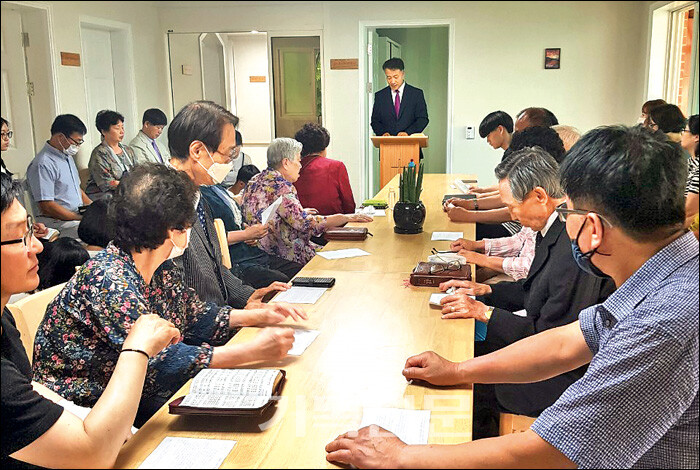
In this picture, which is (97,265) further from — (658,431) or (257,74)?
(257,74)

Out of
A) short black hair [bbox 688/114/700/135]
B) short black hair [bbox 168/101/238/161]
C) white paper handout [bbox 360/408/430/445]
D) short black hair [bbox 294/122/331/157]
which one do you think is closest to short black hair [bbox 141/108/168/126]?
short black hair [bbox 294/122/331/157]

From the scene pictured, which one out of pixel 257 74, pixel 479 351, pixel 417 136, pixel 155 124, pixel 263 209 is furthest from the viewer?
pixel 257 74

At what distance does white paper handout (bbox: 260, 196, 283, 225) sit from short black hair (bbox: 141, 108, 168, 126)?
2.02 metres

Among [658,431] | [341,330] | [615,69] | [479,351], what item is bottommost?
[479,351]

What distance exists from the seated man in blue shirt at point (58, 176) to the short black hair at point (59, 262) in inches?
76.3

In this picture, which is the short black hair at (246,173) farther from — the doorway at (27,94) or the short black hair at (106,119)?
the doorway at (27,94)

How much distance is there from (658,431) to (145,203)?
3.97 feet

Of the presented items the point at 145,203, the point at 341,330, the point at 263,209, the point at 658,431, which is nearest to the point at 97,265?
the point at 145,203

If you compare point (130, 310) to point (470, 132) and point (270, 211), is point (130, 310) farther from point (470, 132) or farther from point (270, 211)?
point (470, 132)

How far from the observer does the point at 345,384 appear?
141 centimetres

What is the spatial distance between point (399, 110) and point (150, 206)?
3.97 meters

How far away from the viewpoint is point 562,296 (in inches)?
75.0

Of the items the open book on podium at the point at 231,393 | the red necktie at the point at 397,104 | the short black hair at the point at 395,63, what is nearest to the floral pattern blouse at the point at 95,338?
the open book on podium at the point at 231,393

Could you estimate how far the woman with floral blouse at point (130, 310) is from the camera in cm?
146
